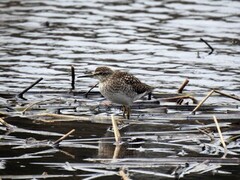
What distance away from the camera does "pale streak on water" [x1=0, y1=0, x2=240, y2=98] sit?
55.6 ft

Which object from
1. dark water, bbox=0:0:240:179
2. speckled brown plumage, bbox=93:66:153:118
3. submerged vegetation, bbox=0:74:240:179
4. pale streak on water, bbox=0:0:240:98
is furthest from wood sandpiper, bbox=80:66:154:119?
pale streak on water, bbox=0:0:240:98

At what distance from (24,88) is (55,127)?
336 centimetres

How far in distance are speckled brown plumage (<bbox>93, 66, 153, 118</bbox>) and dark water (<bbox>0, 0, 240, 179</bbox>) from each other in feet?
1.18

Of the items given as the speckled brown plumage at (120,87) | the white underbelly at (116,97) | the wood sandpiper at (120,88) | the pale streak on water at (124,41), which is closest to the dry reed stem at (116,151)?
the wood sandpiper at (120,88)

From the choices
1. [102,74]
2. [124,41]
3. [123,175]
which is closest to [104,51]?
[124,41]

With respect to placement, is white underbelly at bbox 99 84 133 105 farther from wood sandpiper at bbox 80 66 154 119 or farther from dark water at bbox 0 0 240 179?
dark water at bbox 0 0 240 179

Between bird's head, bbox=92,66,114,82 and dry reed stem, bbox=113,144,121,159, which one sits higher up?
bird's head, bbox=92,66,114,82

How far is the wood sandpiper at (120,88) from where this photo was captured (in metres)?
13.4

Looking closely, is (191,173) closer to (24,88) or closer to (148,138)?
(148,138)

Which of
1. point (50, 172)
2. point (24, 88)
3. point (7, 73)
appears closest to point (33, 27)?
point (7, 73)

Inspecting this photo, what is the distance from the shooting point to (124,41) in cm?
2031

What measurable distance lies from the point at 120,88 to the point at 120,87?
4 cm

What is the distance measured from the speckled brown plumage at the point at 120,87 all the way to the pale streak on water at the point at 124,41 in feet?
6.32

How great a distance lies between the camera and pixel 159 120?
12656mm
